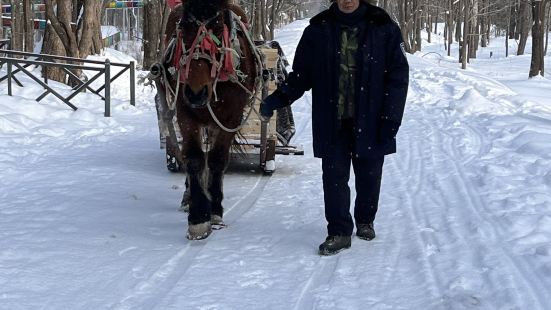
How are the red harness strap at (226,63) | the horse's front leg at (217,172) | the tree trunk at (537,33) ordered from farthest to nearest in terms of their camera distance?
the tree trunk at (537,33) < the horse's front leg at (217,172) < the red harness strap at (226,63)

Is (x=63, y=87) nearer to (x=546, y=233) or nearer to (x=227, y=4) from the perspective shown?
(x=227, y=4)

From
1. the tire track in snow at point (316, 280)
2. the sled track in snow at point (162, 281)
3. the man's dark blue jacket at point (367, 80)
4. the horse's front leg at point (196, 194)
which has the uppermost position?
the man's dark blue jacket at point (367, 80)

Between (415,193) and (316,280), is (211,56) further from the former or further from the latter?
(415,193)

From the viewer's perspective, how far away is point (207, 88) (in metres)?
4.99

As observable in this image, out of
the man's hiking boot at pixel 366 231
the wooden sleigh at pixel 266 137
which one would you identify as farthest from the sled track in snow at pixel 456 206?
the wooden sleigh at pixel 266 137

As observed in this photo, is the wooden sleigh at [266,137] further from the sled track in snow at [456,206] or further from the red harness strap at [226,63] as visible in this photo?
the red harness strap at [226,63]

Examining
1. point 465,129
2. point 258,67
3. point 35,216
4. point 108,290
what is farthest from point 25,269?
point 465,129

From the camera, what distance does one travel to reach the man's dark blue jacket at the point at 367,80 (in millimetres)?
4746

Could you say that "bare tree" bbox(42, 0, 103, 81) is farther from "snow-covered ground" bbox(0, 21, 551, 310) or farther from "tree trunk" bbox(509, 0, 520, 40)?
"tree trunk" bbox(509, 0, 520, 40)

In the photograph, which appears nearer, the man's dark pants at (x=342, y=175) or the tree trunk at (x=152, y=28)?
the man's dark pants at (x=342, y=175)

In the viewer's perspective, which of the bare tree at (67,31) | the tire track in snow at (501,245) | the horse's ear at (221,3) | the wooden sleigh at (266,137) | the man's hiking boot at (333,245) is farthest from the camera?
the bare tree at (67,31)

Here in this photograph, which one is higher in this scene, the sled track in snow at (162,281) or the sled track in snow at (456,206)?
the sled track in snow at (456,206)

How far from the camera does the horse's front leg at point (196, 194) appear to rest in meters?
5.30

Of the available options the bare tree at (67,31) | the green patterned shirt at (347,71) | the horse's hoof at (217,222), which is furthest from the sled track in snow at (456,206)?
the bare tree at (67,31)
